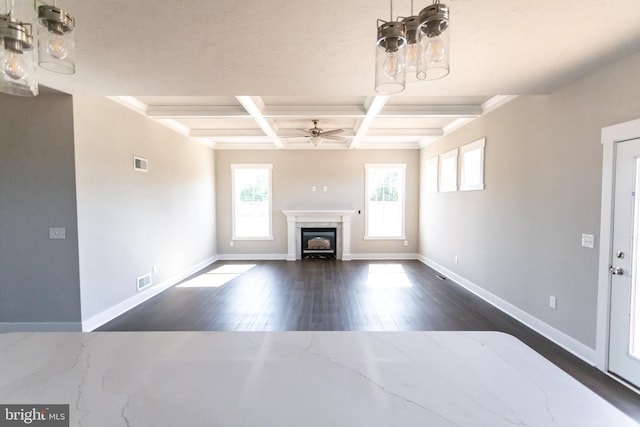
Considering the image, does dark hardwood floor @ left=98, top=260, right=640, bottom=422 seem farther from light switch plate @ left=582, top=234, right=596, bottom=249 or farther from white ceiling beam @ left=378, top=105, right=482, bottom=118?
white ceiling beam @ left=378, top=105, right=482, bottom=118

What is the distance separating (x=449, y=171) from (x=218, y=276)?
15.9 ft

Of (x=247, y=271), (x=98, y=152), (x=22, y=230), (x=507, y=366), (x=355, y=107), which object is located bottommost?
(x=247, y=271)

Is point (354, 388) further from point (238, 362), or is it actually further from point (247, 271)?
point (247, 271)

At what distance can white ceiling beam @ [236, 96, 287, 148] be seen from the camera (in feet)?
11.1

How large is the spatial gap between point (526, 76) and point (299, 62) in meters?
2.02

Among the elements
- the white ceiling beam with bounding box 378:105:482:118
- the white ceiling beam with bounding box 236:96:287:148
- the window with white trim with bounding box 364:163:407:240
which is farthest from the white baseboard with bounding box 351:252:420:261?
the white ceiling beam with bounding box 378:105:482:118

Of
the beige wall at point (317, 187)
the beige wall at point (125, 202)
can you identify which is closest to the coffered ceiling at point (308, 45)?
the beige wall at point (125, 202)

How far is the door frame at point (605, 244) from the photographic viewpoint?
2.26 metres

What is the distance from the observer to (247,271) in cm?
571

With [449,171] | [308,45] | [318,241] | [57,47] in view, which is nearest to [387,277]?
[318,241]

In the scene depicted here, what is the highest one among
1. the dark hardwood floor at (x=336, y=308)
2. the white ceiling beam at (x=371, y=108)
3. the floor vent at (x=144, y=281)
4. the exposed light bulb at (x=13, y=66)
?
the white ceiling beam at (x=371, y=108)

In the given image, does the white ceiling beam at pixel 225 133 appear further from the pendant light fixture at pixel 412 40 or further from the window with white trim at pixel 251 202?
the pendant light fixture at pixel 412 40

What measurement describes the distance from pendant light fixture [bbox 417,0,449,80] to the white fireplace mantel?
5640 millimetres

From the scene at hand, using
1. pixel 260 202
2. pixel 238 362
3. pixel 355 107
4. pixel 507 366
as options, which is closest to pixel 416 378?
pixel 507 366
